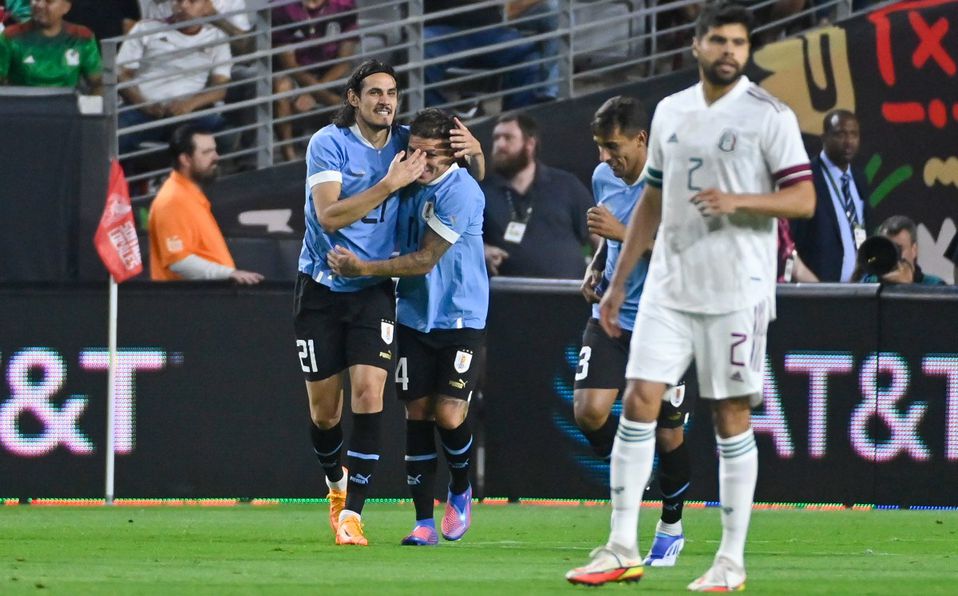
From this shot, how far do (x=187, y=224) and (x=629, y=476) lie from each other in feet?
20.5

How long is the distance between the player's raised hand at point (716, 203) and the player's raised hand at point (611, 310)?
0.64 metres

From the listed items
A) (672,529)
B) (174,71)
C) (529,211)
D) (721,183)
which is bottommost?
(672,529)

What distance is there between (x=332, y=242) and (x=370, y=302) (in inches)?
14.5

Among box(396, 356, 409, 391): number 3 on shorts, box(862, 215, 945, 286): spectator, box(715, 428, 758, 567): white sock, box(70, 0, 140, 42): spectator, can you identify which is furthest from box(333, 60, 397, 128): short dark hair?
box(70, 0, 140, 42): spectator

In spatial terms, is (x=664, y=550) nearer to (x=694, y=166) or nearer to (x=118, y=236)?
(x=694, y=166)

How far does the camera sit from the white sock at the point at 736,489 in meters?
7.09

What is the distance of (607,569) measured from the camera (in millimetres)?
7066

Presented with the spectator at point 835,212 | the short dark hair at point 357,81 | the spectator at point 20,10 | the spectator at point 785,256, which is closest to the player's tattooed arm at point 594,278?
the short dark hair at point 357,81

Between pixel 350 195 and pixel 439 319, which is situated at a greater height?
pixel 350 195

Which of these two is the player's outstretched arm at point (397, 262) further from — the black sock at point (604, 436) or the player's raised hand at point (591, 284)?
the black sock at point (604, 436)

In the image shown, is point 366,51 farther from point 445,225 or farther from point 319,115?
point 445,225

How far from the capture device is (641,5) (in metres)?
15.9

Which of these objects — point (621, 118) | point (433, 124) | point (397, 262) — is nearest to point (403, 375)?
point (397, 262)

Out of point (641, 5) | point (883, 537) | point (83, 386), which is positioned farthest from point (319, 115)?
point (883, 537)
